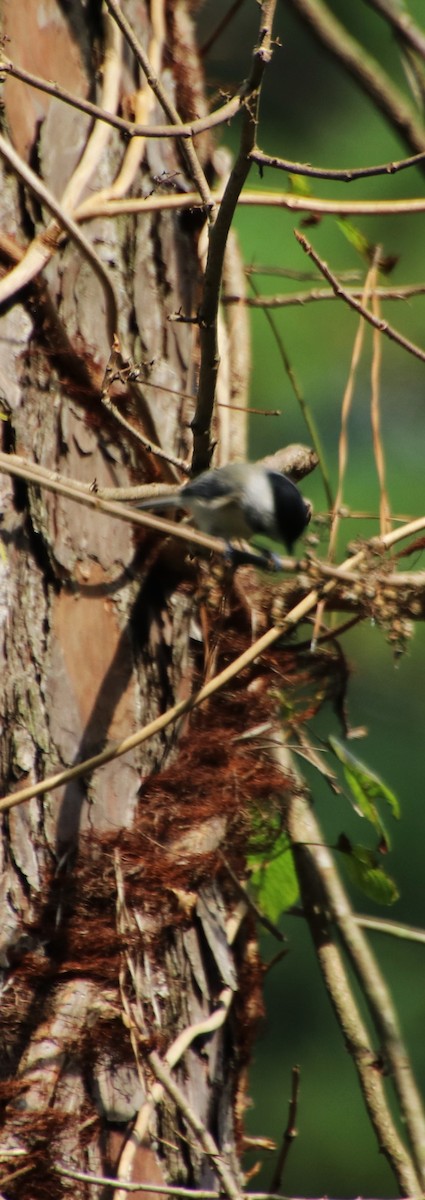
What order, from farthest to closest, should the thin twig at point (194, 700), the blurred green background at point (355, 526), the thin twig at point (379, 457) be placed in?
the blurred green background at point (355, 526) < the thin twig at point (379, 457) < the thin twig at point (194, 700)

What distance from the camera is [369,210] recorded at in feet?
3.73

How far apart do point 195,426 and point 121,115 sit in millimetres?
494

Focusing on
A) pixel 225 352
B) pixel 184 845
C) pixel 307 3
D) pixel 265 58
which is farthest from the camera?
pixel 307 3

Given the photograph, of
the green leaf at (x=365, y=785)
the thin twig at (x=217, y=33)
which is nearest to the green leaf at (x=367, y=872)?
the green leaf at (x=365, y=785)

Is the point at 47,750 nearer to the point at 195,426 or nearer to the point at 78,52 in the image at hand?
the point at 195,426

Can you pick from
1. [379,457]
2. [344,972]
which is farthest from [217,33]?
[344,972]

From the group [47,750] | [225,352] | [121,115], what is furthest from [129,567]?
[121,115]

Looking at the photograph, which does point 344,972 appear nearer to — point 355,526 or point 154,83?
point 154,83

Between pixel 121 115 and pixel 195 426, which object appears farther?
pixel 121 115

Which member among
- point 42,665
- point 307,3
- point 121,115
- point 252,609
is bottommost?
point 42,665

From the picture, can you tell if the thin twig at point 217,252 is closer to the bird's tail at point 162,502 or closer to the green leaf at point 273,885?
the bird's tail at point 162,502

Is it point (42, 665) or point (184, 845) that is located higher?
point (42, 665)

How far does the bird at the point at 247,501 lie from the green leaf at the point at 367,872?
351 mm

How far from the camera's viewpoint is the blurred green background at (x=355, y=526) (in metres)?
2.51
